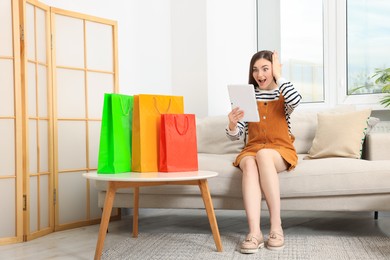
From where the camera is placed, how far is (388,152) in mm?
2955

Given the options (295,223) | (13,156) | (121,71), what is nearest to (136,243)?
(13,156)

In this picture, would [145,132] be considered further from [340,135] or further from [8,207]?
[340,135]

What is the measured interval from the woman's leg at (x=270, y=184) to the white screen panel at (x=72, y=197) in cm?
132

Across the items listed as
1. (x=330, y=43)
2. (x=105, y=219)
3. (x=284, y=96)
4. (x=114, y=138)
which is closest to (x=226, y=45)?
(x=330, y=43)

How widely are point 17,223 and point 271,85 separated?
163cm

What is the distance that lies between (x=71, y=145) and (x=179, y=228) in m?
0.88

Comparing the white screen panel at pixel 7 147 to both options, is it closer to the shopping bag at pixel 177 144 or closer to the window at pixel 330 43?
the shopping bag at pixel 177 144

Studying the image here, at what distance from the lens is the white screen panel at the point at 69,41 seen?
319 centimetres

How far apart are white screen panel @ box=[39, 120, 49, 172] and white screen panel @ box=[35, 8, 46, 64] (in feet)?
1.30

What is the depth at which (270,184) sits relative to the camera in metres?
2.52

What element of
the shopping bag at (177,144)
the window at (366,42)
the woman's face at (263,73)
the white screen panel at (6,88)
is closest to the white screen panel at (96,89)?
the white screen panel at (6,88)

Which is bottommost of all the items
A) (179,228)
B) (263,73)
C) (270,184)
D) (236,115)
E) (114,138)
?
(179,228)

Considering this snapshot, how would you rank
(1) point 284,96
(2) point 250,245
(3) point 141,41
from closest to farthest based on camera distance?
(2) point 250,245, (1) point 284,96, (3) point 141,41

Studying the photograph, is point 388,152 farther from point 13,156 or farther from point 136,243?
point 13,156
